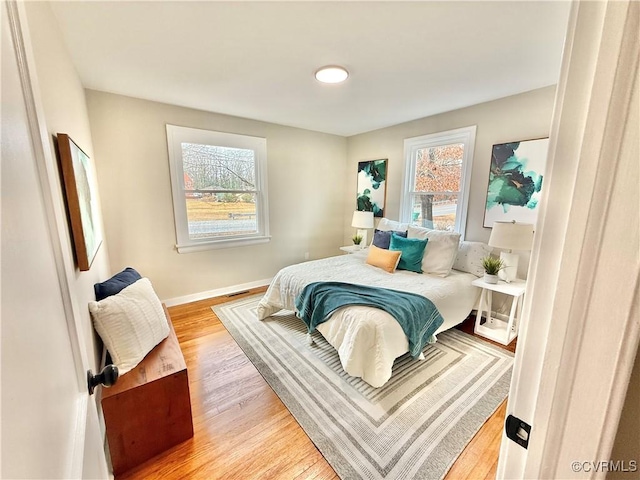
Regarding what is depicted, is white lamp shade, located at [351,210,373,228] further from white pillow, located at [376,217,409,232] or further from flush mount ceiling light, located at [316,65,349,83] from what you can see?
flush mount ceiling light, located at [316,65,349,83]

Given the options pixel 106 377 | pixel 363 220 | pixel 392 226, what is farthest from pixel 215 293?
pixel 106 377

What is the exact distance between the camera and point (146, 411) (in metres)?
1.39

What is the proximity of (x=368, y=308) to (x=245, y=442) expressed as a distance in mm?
1122

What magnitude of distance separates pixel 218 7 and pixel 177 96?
5.03ft

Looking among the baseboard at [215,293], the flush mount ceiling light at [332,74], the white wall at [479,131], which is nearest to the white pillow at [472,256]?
the white wall at [479,131]

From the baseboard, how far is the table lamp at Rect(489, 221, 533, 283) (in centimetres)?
298

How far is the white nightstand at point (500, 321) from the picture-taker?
2344 mm

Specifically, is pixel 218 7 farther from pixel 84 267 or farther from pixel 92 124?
pixel 92 124

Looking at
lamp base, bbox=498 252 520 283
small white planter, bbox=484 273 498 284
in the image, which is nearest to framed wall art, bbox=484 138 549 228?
lamp base, bbox=498 252 520 283

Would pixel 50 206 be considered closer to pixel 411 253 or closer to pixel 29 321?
pixel 29 321

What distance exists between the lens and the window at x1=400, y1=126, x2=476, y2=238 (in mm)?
3048

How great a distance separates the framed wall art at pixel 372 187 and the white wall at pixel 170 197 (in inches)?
16.4

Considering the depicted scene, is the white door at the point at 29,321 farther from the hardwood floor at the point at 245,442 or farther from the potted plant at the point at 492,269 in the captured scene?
the potted plant at the point at 492,269

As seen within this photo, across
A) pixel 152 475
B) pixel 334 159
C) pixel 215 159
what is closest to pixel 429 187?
pixel 334 159
